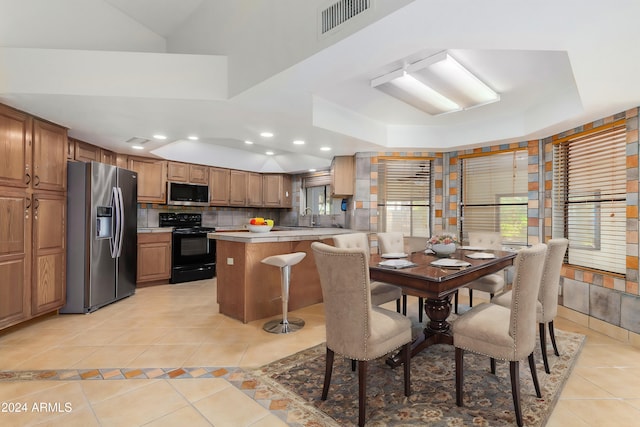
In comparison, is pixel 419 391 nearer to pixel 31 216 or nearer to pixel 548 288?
pixel 548 288

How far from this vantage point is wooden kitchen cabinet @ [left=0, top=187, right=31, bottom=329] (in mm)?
2773

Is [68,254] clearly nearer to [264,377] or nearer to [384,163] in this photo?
[264,377]

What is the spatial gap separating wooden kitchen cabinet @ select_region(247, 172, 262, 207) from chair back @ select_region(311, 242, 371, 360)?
4752 millimetres

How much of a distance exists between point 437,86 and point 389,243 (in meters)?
1.71

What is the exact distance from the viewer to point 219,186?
19.4ft

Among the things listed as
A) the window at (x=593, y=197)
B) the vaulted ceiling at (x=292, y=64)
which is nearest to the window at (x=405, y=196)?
the vaulted ceiling at (x=292, y=64)

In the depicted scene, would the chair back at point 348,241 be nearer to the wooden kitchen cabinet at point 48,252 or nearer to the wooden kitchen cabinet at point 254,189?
the wooden kitchen cabinet at point 48,252

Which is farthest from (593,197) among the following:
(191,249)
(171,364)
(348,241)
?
(191,249)

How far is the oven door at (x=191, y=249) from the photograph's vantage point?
5.05 m

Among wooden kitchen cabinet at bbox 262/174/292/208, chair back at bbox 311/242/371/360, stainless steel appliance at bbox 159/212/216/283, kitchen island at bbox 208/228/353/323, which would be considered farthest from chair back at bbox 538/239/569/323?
wooden kitchen cabinet at bbox 262/174/292/208

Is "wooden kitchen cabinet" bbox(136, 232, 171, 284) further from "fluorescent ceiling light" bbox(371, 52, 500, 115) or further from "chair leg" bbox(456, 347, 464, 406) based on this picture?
"chair leg" bbox(456, 347, 464, 406)

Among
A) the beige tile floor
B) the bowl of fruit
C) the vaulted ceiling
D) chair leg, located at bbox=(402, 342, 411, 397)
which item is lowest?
the beige tile floor

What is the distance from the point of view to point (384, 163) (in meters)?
4.78

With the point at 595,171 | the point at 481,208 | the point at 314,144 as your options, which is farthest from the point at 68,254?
the point at 595,171
